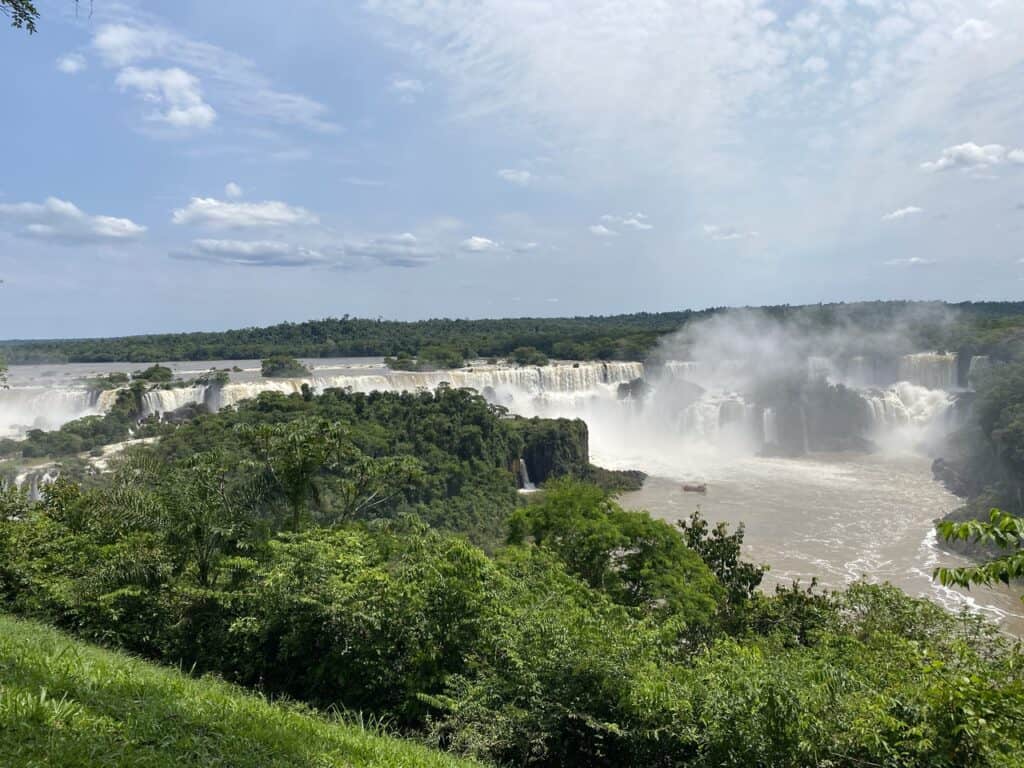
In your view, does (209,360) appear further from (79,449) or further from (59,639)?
(59,639)

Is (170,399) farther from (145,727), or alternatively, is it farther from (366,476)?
(145,727)

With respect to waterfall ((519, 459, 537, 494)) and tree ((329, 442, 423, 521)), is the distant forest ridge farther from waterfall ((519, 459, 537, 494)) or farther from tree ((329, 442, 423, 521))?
tree ((329, 442, 423, 521))

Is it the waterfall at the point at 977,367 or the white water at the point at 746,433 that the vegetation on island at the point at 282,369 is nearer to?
the white water at the point at 746,433

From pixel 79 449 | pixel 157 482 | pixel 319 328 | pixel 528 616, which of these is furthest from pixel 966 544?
pixel 319 328

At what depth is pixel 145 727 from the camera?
3908 millimetres

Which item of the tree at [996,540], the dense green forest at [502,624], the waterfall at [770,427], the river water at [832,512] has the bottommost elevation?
the river water at [832,512]

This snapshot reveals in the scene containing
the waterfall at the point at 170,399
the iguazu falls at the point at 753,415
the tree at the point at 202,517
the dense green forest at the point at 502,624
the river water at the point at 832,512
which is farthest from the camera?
the waterfall at the point at 170,399

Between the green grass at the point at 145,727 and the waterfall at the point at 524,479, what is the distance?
1168 inches

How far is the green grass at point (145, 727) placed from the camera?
3459mm

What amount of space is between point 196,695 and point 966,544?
963 inches

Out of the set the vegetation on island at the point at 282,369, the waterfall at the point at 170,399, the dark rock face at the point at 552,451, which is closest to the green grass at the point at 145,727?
the dark rock face at the point at 552,451

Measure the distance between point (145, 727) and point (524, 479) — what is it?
Result: 3186 centimetres

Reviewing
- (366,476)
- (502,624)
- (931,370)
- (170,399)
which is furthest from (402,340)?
(502,624)

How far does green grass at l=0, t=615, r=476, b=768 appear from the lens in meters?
3.46
